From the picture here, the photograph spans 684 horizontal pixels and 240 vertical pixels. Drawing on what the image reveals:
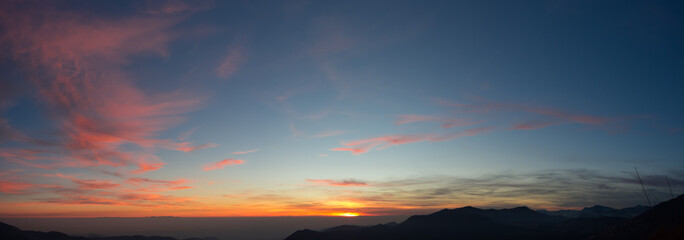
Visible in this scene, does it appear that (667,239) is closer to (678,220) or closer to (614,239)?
(614,239)

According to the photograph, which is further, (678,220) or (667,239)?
(678,220)

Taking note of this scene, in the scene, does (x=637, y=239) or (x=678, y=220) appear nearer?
(x=637, y=239)

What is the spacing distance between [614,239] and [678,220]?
44.7 metres

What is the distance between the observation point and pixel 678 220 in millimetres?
199625

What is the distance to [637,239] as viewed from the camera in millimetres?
180125

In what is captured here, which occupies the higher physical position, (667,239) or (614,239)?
(667,239)

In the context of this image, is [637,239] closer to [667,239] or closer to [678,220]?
[678,220]

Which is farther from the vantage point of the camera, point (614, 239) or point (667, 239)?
point (614, 239)

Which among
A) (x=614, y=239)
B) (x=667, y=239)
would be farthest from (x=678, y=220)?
(x=667, y=239)

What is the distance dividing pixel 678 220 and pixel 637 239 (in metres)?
46.5

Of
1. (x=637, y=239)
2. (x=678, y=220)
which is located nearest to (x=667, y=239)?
(x=637, y=239)

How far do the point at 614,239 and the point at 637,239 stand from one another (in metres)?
14.5

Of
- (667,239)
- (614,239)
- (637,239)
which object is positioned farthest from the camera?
(614,239)

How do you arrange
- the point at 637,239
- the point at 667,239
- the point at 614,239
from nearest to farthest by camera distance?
the point at 667,239 → the point at 637,239 → the point at 614,239
